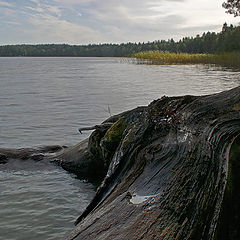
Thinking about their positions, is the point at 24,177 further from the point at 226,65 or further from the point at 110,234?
the point at 226,65

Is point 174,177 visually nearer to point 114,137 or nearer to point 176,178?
point 176,178

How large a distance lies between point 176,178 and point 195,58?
1631 inches

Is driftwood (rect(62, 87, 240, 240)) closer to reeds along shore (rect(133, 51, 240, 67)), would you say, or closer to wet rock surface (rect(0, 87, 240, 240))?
wet rock surface (rect(0, 87, 240, 240))

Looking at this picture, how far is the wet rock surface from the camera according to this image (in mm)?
2080

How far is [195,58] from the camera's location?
41938 mm

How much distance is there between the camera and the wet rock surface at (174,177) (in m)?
2.08

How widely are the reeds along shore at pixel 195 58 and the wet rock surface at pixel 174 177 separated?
115 ft

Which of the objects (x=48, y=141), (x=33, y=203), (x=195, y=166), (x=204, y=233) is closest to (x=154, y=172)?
(x=195, y=166)

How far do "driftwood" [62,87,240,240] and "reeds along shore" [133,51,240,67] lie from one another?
1376 inches

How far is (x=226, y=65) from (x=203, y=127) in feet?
131

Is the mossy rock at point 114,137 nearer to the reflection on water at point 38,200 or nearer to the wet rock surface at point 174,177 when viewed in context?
the wet rock surface at point 174,177

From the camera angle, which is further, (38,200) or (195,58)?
(195,58)

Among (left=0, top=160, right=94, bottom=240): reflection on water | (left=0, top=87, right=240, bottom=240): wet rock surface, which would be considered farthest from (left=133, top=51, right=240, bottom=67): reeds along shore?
(left=0, top=87, right=240, bottom=240): wet rock surface

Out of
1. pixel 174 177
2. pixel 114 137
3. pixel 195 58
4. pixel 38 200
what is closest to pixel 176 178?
pixel 174 177
